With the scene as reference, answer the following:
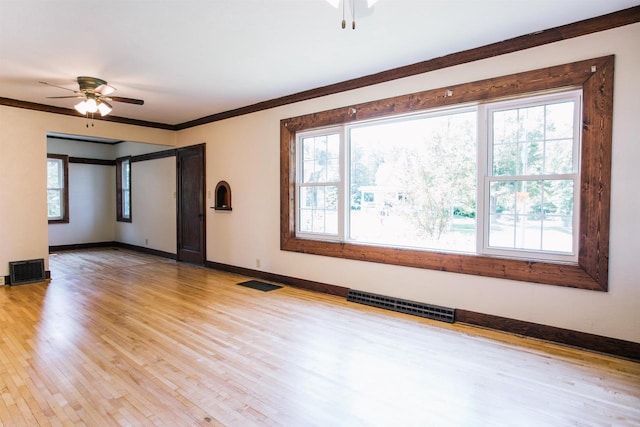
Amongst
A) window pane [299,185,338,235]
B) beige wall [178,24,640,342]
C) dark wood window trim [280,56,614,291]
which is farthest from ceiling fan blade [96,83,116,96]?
dark wood window trim [280,56,614,291]

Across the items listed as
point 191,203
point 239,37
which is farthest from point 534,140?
point 191,203

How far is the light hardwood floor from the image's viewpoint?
2162 mm

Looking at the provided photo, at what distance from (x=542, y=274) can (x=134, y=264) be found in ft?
22.4

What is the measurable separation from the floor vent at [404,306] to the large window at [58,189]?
784 cm

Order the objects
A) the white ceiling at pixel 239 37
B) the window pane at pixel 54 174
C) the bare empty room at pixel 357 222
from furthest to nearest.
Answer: the window pane at pixel 54 174, the white ceiling at pixel 239 37, the bare empty room at pixel 357 222

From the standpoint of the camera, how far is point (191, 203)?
7.19 meters

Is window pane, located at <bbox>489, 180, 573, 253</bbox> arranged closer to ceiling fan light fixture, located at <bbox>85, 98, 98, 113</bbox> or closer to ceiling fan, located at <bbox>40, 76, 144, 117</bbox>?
ceiling fan, located at <bbox>40, 76, 144, 117</bbox>

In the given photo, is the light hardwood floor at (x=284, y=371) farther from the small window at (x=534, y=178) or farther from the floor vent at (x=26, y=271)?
the floor vent at (x=26, y=271)

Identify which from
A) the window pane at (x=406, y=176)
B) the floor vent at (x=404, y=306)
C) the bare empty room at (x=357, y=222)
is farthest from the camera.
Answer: the window pane at (x=406, y=176)

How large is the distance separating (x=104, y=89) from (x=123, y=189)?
17.3 ft

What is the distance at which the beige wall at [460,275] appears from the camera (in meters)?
2.91

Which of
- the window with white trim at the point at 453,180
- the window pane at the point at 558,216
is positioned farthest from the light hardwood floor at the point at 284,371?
the window with white trim at the point at 453,180

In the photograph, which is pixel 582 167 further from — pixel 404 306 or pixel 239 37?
pixel 239 37

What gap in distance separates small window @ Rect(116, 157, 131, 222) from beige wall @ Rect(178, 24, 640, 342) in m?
4.03
